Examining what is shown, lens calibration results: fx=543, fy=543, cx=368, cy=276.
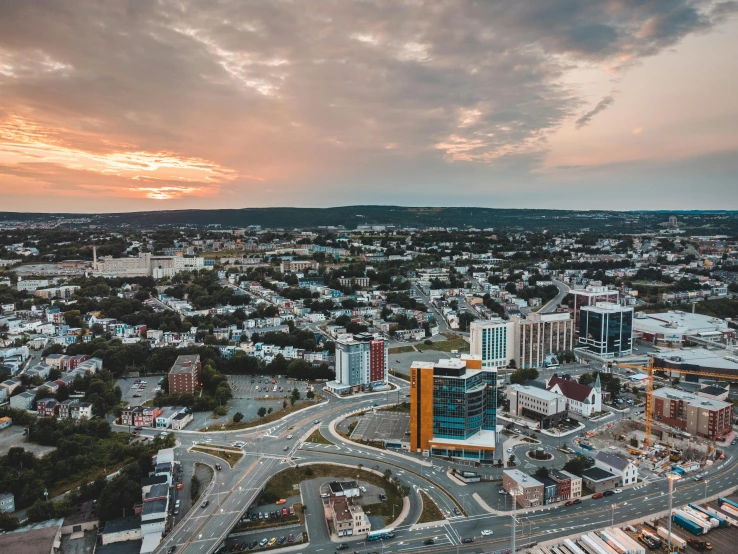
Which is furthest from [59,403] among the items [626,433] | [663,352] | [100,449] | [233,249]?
[233,249]

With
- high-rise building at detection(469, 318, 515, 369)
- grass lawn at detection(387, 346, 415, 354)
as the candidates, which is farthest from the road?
grass lawn at detection(387, 346, 415, 354)

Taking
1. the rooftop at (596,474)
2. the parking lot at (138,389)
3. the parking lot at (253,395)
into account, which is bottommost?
the parking lot at (253,395)

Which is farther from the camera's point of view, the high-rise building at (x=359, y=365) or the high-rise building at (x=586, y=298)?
the high-rise building at (x=586, y=298)

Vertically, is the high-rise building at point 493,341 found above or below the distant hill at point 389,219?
below

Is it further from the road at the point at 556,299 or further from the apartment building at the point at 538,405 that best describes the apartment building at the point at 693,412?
the road at the point at 556,299

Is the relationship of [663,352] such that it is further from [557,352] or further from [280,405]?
[280,405]

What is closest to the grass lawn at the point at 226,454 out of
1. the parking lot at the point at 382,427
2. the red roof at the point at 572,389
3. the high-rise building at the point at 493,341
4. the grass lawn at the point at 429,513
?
the parking lot at the point at 382,427
